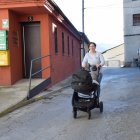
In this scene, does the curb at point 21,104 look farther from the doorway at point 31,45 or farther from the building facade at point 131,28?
the building facade at point 131,28

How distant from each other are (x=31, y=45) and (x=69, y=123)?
859cm

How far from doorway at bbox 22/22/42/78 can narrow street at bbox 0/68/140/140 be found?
4.99m

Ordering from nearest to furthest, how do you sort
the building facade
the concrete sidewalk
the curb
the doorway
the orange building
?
1. the curb
2. the concrete sidewalk
3. the orange building
4. the doorway
5. the building facade

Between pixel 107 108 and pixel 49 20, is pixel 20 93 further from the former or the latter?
pixel 49 20

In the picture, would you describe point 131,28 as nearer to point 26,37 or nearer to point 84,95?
point 26,37

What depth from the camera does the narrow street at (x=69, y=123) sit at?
7.88 m

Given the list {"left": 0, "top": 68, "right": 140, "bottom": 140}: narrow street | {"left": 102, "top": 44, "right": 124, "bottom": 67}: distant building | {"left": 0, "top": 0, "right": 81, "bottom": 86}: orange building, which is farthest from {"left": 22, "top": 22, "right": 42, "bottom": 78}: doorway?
{"left": 102, "top": 44, "right": 124, "bottom": 67}: distant building

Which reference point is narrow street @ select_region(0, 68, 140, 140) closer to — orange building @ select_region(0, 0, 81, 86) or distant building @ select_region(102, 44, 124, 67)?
orange building @ select_region(0, 0, 81, 86)

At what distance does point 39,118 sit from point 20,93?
3568mm

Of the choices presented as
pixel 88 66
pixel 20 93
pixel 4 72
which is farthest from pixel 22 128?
pixel 4 72

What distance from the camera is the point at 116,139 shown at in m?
7.43

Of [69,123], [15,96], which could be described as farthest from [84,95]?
[15,96]

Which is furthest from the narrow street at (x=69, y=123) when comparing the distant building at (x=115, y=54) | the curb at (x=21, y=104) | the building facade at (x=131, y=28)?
the distant building at (x=115, y=54)

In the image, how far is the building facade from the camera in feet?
171
